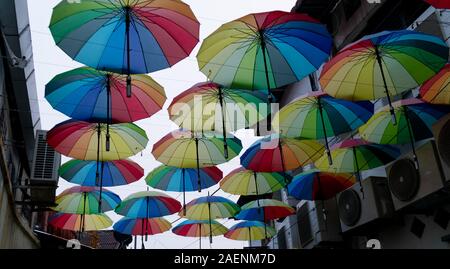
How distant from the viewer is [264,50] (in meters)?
5.82

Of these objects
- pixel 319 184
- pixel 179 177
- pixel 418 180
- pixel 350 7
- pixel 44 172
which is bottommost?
pixel 418 180

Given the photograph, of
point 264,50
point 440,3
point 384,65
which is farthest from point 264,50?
point 440,3

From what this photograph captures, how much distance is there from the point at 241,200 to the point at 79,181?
28.8ft

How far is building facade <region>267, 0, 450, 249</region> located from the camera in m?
6.27

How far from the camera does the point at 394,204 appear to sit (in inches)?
278

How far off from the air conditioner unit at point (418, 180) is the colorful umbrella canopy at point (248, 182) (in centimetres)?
314

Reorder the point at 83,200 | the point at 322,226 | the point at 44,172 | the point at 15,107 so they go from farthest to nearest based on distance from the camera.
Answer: the point at 83,200
the point at 322,226
the point at 44,172
the point at 15,107

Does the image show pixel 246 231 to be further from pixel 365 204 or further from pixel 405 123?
pixel 405 123

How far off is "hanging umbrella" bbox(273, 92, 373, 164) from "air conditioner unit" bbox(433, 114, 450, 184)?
128 cm

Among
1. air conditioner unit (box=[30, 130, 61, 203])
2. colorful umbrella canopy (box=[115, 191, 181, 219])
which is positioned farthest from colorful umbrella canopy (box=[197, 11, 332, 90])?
colorful umbrella canopy (box=[115, 191, 181, 219])

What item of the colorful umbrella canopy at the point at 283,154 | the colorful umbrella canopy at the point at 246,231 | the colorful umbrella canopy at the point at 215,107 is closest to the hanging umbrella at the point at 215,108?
the colorful umbrella canopy at the point at 215,107

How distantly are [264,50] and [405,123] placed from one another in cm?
290

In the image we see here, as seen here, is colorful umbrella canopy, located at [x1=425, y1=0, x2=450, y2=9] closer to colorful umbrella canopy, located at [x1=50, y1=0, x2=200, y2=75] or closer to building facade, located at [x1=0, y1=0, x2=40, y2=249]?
colorful umbrella canopy, located at [x1=50, y1=0, x2=200, y2=75]
